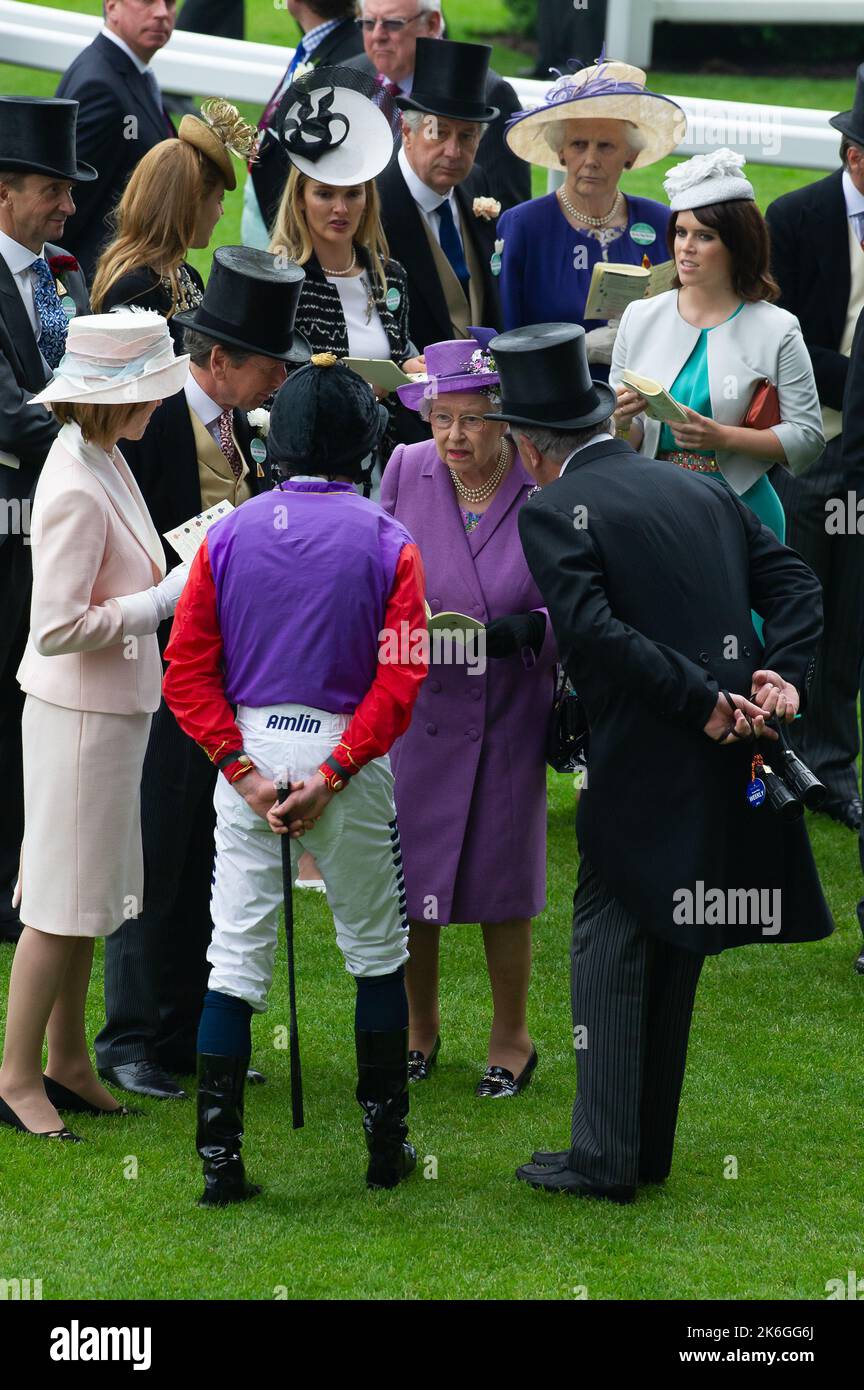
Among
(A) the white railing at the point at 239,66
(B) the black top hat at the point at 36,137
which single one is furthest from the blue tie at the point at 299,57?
(B) the black top hat at the point at 36,137

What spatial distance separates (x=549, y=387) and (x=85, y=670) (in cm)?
128

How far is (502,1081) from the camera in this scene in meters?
5.21

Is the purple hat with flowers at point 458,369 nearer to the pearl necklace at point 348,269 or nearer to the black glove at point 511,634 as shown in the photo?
the black glove at point 511,634

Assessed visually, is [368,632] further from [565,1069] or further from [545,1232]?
[565,1069]

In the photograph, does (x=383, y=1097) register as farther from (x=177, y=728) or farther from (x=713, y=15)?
(x=713, y=15)

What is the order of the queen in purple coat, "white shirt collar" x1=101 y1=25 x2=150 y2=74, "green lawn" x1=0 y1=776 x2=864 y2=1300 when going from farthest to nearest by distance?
"white shirt collar" x1=101 y1=25 x2=150 y2=74 < the queen in purple coat < "green lawn" x1=0 y1=776 x2=864 y2=1300

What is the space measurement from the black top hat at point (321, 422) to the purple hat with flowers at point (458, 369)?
690mm

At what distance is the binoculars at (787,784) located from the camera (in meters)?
4.09

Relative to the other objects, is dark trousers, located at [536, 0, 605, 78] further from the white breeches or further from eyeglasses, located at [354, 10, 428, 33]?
the white breeches

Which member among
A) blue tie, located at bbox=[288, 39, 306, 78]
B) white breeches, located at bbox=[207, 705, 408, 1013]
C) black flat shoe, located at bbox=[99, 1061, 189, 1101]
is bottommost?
black flat shoe, located at bbox=[99, 1061, 189, 1101]

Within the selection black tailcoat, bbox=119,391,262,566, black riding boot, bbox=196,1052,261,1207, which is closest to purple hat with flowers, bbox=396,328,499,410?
black tailcoat, bbox=119,391,262,566

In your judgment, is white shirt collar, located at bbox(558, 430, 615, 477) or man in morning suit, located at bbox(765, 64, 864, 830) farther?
man in morning suit, located at bbox(765, 64, 864, 830)

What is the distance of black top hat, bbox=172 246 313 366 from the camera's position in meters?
4.67

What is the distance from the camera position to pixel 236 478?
5.03 meters
